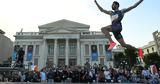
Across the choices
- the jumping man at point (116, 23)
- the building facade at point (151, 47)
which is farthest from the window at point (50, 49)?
the jumping man at point (116, 23)

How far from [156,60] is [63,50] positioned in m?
28.1

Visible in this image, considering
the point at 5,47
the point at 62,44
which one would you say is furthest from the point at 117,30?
the point at 62,44

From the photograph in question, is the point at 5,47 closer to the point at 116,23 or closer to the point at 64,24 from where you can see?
the point at 64,24

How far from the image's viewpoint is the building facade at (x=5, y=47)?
2383 inches

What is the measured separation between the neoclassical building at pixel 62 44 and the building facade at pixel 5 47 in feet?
7.87

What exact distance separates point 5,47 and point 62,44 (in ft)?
57.1

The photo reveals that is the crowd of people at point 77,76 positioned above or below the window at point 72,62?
below

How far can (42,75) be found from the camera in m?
15.8

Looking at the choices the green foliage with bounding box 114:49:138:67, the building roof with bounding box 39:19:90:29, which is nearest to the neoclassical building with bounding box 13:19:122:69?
the building roof with bounding box 39:19:90:29

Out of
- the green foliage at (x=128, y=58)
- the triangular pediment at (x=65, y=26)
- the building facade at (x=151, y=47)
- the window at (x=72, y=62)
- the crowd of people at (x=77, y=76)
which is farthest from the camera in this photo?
the building facade at (x=151, y=47)

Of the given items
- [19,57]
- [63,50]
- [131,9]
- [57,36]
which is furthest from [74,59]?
[131,9]

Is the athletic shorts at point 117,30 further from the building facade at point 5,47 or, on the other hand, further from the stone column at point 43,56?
the stone column at point 43,56

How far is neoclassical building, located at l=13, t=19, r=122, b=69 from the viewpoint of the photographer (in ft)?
222

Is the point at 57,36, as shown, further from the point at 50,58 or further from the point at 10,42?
the point at 10,42
